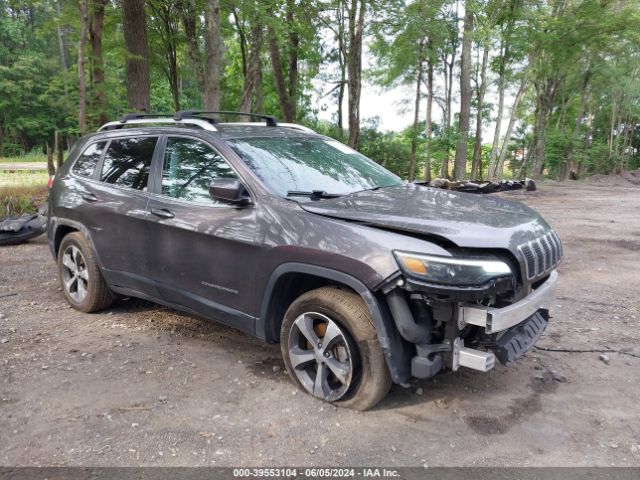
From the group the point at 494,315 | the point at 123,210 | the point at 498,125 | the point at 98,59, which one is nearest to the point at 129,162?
the point at 123,210

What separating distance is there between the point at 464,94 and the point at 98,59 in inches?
453

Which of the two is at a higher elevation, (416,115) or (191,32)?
(191,32)

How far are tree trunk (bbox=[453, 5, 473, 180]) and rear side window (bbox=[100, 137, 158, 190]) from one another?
1365cm

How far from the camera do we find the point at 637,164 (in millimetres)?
44875

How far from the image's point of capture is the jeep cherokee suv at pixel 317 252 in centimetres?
286

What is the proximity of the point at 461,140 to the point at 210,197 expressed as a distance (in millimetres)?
15591

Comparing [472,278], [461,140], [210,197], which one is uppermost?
[461,140]

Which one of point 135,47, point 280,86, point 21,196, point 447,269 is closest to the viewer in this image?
point 447,269

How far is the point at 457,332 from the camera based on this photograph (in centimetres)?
290

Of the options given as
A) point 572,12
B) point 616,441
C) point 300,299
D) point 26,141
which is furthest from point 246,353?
point 26,141

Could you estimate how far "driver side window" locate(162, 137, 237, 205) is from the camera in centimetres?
379

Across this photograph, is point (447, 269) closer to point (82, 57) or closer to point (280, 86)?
point (82, 57)

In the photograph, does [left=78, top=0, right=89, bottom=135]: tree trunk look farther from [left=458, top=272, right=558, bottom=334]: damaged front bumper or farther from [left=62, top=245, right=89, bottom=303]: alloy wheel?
[left=458, top=272, right=558, bottom=334]: damaged front bumper

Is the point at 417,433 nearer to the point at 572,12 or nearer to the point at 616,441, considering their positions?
the point at 616,441
